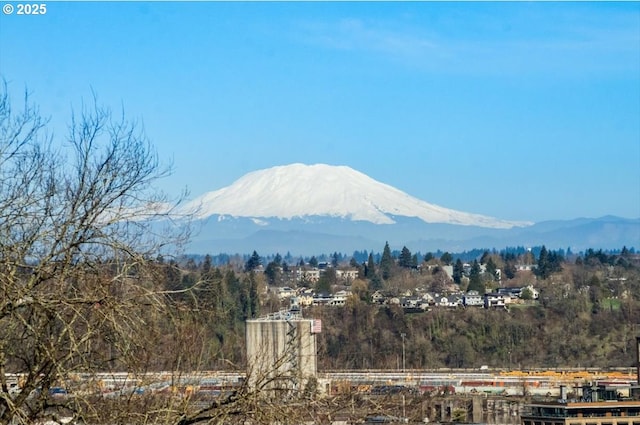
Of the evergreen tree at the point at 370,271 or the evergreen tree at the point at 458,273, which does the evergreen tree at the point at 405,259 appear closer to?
the evergreen tree at the point at 458,273

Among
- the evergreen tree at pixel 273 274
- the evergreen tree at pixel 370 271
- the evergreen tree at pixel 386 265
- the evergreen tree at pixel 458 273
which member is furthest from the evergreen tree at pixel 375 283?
the evergreen tree at pixel 458 273

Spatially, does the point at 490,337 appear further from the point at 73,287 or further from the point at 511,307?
the point at 73,287

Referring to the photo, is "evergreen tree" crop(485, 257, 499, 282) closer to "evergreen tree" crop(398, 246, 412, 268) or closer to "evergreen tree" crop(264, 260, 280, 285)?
"evergreen tree" crop(398, 246, 412, 268)

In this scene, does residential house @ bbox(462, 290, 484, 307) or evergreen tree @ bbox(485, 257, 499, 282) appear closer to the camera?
residential house @ bbox(462, 290, 484, 307)

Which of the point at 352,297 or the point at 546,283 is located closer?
the point at 352,297

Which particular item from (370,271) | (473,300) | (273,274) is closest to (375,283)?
(370,271)

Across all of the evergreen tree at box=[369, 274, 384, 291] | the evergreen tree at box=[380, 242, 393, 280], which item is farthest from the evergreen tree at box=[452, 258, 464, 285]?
the evergreen tree at box=[369, 274, 384, 291]

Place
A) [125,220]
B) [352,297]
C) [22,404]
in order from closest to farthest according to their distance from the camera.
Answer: [22,404], [125,220], [352,297]

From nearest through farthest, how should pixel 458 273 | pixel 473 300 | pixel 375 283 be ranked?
pixel 473 300
pixel 375 283
pixel 458 273

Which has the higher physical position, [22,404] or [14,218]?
[14,218]

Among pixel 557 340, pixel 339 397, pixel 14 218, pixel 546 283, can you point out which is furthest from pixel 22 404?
pixel 546 283

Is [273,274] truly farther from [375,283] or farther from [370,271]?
[375,283]
